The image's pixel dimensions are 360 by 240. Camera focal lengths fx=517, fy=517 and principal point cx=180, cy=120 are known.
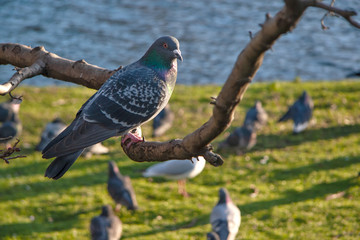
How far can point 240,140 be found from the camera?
9.27 m

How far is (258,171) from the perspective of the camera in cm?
898

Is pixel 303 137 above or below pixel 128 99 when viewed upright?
below

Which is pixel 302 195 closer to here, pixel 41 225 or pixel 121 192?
pixel 121 192

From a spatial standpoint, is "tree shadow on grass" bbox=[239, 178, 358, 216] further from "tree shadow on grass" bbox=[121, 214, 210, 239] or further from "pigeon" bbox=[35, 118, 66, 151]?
"pigeon" bbox=[35, 118, 66, 151]

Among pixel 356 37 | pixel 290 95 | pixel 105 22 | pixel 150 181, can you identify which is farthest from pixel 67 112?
pixel 356 37

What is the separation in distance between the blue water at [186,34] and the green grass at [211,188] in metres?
4.75

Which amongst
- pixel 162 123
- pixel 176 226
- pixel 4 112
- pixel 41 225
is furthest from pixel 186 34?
pixel 41 225

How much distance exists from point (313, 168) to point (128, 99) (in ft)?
18.1

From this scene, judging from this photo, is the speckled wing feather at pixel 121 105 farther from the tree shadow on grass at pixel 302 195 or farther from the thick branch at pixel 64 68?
the tree shadow on grass at pixel 302 195

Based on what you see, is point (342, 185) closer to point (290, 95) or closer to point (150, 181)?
point (150, 181)

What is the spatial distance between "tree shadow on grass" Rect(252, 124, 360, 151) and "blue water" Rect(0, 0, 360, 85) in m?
5.07

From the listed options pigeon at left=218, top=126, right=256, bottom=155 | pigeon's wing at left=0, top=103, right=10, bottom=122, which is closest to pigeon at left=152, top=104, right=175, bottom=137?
pigeon at left=218, top=126, right=256, bottom=155

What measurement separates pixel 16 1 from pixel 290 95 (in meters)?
11.7

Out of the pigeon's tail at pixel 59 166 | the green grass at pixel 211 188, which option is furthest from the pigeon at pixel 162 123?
the pigeon's tail at pixel 59 166
